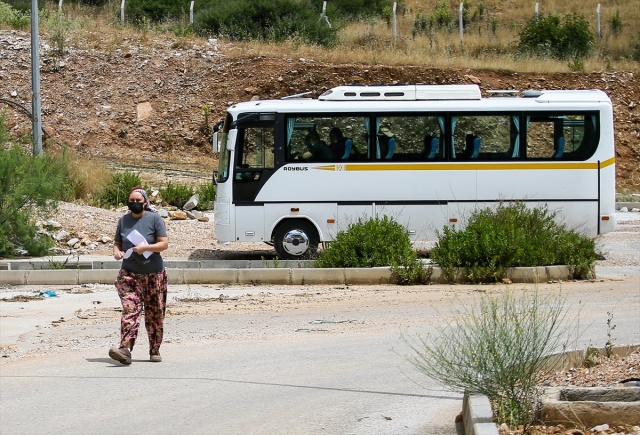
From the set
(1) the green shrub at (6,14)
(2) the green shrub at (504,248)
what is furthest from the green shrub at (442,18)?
(2) the green shrub at (504,248)

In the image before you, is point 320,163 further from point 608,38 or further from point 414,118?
point 608,38

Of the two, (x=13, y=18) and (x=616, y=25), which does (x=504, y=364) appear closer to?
(x=13, y=18)

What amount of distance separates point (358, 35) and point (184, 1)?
33.9 ft

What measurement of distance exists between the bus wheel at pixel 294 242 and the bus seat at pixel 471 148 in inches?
136

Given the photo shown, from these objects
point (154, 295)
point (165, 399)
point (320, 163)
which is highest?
point (320, 163)

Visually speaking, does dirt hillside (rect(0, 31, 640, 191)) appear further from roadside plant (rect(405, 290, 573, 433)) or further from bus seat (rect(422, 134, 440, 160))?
roadside plant (rect(405, 290, 573, 433))

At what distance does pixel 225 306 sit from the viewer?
1538 centimetres

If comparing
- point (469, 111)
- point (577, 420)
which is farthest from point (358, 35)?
point (577, 420)

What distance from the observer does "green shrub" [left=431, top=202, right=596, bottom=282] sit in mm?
17953

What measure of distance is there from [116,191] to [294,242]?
9.24 metres

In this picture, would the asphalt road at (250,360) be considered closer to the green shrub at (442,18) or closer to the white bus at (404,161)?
the white bus at (404,161)

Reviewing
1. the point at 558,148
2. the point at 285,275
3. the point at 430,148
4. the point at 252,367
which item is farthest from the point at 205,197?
the point at 252,367

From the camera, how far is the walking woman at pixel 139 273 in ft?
35.4

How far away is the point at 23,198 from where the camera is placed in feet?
68.8
